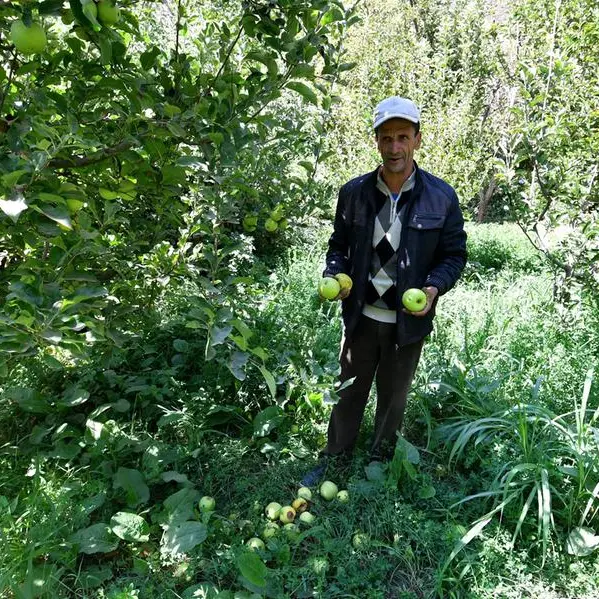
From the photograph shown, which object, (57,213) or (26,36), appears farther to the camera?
(57,213)

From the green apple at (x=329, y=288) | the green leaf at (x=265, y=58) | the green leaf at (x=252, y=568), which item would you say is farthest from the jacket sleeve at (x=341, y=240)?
the green leaf at (x=252, y=568)

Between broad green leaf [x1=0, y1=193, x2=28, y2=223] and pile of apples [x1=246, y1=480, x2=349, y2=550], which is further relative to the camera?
pile of apples [x1=246, y1=480, x2=349, y2=550]

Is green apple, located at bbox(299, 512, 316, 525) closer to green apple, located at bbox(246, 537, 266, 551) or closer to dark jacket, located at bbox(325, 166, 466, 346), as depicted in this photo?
green apple, located at bbox(246, 537, 266, 551)

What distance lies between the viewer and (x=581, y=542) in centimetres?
204

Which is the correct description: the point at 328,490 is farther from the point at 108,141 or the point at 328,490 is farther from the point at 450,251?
the point at 108,141

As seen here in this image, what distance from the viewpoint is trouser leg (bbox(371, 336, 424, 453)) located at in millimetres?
2314

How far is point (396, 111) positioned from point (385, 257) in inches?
23.6

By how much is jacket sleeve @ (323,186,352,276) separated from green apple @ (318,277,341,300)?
0.15 metres

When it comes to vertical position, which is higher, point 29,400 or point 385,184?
point 385,184

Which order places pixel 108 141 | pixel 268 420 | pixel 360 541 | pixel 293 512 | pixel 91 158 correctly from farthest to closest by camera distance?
1. pixel 268 420
2. pixel 293 512
3. pixel 360 541
4. pixel 108 141
5. pixel 91 158

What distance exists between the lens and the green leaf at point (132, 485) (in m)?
2.21

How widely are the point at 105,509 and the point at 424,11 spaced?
9991 mm

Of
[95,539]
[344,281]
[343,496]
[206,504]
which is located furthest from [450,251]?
[95,539]

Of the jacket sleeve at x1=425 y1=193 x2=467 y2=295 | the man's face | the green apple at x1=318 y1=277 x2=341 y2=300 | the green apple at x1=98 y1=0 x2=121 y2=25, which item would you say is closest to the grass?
the green apple at x1=318 y1=277 x2=341 y2=300
